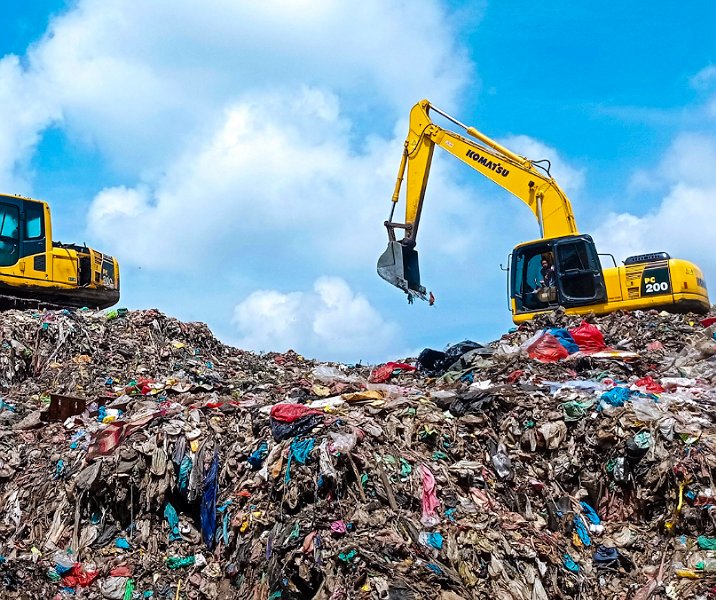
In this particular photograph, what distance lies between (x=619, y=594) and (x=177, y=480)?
12.0 feet

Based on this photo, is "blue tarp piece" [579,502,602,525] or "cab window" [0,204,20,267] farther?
"cab window" [0,204,20,267]

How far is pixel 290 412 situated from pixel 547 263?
6711mm

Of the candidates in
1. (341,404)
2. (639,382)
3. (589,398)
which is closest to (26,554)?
(341,404)

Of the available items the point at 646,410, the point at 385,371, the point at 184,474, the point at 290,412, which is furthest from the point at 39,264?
the point at 646,410

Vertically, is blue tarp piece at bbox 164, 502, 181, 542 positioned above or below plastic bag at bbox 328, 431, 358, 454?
below

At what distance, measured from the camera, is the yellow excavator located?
45.3 feet

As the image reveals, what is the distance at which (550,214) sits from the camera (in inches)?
522

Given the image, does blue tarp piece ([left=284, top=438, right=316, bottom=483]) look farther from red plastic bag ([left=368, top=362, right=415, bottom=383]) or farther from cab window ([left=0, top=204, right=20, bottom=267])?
cab window ([left=0, top=204, right=20, bottom=267])

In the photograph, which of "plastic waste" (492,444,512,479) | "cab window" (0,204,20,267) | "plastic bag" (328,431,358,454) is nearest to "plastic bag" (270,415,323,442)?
"plastic bag" (328,431,358,454)

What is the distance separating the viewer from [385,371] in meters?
11.5

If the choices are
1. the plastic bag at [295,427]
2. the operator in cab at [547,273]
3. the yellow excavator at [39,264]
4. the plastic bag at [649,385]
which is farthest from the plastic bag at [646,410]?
the yellow excavator at [39,264]

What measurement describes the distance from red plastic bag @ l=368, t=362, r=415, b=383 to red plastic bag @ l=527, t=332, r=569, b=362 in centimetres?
200

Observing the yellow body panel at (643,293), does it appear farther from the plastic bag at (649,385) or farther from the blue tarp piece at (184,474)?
the blue tarp piece at (184,474)

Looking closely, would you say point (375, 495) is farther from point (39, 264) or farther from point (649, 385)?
point (39, 264)
